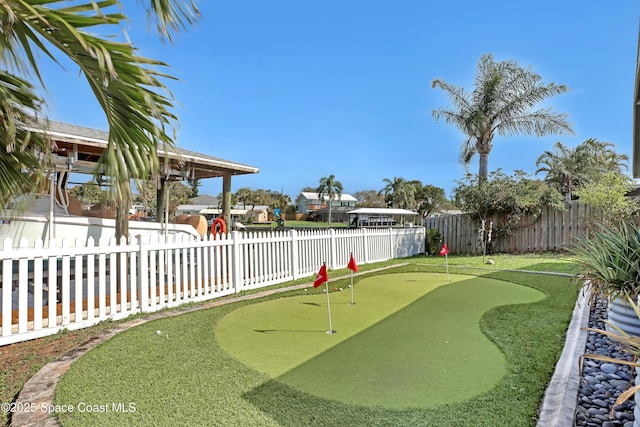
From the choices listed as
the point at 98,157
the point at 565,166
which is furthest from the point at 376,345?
the point at 565,166

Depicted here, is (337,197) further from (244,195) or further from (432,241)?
(432,241)

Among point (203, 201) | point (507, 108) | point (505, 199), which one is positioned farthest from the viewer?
point (203, 201)

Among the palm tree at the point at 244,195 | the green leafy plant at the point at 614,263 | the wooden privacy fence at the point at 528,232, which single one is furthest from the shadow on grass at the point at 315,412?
the palm tree at the point at 244,195

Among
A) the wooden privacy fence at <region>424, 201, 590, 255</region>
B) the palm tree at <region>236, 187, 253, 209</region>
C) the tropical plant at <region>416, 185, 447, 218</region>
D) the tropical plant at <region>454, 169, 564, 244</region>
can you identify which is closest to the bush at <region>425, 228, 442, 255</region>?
the wooden privacy fence at <region>424, 201, 590, 255</region>

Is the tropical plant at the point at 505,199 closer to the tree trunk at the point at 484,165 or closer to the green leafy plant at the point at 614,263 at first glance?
the tree trunk at the point at 484,165

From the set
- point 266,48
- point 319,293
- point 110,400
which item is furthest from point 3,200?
point 266,48

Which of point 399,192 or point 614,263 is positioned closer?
point 614,263

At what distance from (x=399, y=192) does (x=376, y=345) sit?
51.7 metres

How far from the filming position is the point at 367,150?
41438mm

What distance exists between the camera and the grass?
213cm

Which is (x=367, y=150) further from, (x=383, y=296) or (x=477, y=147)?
(x=383, y=296)

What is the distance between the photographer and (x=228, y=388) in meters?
2.52

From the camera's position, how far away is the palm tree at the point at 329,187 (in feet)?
202

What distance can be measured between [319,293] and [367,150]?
3701 centimetres
